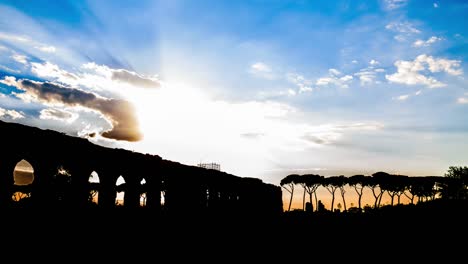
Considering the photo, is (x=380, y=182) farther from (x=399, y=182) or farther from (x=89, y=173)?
(x=89, y=173)

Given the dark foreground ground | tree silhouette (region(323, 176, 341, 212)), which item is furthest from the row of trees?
the dark foreground ground

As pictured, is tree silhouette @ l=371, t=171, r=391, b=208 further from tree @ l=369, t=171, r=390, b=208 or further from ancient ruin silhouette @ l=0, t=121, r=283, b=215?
ancient ruin silhouette @ l=0, t=121, r=283, b=215

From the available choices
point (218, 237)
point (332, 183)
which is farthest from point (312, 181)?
point (218, 237)

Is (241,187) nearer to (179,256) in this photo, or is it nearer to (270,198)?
(270,198)

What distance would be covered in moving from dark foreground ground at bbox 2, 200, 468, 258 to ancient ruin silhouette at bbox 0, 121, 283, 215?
672 mm

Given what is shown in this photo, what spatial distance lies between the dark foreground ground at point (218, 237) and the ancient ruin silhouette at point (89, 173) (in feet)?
2.20

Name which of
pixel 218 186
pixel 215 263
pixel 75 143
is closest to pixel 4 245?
pixel 75 143

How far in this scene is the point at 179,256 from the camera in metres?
13.7

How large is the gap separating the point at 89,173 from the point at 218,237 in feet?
24.3

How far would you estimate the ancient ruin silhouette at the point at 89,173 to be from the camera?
1288 cm

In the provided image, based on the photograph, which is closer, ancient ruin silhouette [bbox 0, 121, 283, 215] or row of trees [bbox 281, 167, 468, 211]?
ancient ruin silhouette [bbox 0, 121, 283, 215]

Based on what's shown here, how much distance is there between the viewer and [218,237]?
18453 mm

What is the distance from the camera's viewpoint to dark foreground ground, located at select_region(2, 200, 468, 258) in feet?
41.9

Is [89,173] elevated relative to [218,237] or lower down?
elevated
